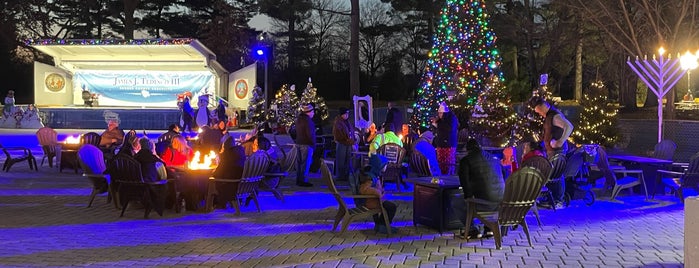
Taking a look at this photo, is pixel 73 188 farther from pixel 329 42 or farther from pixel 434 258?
pixel 329 42

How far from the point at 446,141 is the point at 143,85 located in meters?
24.8

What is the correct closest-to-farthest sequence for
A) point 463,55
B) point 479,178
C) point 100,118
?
1. point 479,178
2. point 463,55
3. point 100,118

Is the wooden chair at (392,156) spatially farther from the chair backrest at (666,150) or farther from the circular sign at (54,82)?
the circular sign at (54,82)

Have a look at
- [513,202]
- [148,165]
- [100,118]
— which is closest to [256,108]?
[100,118]

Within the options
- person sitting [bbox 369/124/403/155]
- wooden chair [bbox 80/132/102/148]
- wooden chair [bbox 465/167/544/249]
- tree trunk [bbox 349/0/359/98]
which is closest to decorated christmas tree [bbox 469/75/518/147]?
person sitting [bbox 369/124/403/155]

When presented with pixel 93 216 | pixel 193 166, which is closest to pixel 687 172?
pixel 193 166

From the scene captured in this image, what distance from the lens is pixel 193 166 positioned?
29.4 feet

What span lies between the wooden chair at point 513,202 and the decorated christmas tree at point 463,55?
1319 cm

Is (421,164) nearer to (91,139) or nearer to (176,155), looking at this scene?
(176,155)

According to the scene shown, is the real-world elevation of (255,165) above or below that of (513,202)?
above

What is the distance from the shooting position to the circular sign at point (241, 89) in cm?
2992

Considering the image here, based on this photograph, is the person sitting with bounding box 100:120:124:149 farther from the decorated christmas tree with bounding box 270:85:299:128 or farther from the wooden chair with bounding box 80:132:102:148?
the decorated christmas tree with bounding box 270:85:299:128

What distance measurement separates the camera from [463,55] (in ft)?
65.5

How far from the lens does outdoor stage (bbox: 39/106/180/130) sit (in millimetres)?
28141
